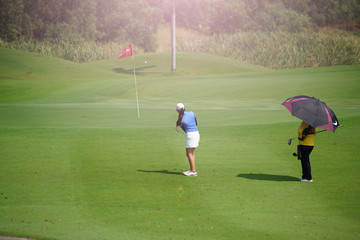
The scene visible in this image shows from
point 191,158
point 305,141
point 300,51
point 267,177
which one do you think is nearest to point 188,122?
point 191,158

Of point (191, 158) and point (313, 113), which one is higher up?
point (313, 113)

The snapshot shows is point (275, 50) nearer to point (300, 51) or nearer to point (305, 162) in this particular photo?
point (300, 51)

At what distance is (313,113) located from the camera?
11.1m

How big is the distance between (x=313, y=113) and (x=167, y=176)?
3.37 m

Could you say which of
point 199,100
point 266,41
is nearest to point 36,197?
point 199,100

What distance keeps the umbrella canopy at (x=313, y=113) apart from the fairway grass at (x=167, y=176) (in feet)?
3.86

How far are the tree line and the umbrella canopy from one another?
67683mm

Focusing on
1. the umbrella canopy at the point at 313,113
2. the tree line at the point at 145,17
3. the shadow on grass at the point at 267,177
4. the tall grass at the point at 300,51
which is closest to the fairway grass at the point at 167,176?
the shadow on grass at the point at 267,177

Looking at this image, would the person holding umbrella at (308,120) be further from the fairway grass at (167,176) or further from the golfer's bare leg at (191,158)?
the golfer's bare leg at (191,158)

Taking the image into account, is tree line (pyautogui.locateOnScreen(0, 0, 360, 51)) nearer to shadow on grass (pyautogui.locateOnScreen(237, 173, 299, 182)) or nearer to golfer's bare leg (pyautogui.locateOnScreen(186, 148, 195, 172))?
golfer's bare leg (pyautogui.locateOnScreen(186, 148, 195, 172))

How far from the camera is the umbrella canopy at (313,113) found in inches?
432

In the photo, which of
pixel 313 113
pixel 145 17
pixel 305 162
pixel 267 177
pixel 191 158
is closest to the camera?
pixel 313 113

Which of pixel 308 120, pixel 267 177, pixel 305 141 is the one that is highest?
pixel 308 120

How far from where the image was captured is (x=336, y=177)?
11492 mm
